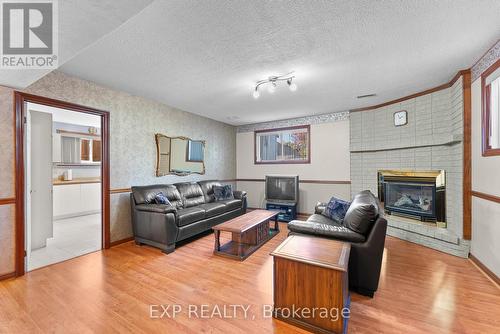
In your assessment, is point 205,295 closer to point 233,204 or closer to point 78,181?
point 233,204

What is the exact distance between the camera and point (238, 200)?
4.74 metres

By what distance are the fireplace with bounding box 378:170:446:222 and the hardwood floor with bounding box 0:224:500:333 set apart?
28.1 inches

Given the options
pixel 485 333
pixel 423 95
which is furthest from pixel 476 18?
pixel 485 333

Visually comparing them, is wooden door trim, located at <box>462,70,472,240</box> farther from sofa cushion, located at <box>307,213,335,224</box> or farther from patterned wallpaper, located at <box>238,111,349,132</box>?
patterned wallpaper, located at <box>238,111,349,132</box>

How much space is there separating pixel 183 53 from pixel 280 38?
1053mm

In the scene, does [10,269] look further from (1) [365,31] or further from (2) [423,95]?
(2) [423,95]

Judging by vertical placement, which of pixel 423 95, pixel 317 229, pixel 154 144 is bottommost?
pixel 317 229

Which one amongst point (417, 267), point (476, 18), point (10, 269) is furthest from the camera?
point (417, 267)

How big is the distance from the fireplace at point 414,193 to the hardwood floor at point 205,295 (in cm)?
71

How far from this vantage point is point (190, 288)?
7.16ft

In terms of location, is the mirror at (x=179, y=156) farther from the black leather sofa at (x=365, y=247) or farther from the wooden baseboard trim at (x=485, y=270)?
the wooden baseboard trim at (x=485, y=270)

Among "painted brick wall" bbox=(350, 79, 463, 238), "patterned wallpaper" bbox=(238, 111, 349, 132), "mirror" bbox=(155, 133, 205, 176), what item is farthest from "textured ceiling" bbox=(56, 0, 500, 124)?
"patterned wallpaper" bbox=(238, 111, 349, 132)

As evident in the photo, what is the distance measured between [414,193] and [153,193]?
457 cm

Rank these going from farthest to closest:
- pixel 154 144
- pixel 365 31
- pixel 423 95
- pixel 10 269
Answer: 1. pixel 154 144
2. pixel 423 95
3. pixel 10 269
4. pixel 365 31
